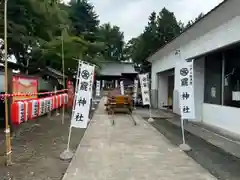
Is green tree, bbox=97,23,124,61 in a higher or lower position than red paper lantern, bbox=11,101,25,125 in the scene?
higher

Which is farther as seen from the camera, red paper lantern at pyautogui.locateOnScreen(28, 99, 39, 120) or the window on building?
the window on building

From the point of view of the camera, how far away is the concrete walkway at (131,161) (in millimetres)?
5949

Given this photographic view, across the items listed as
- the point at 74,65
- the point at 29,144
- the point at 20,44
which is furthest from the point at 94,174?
the point at 74,65

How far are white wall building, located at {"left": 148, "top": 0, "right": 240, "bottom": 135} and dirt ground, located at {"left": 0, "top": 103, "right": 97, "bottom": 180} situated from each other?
5443mm

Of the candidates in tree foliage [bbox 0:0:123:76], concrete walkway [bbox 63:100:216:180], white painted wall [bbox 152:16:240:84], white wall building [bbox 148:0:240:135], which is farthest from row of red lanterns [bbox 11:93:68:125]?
white painted wall [bbox 152:16:240:84]

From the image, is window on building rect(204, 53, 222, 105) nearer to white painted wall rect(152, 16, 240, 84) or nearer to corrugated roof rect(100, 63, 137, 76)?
white painted wall rect(152, 16, 240, 84)

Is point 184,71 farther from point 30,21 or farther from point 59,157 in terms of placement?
point 30,21

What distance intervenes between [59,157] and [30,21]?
34.8ft

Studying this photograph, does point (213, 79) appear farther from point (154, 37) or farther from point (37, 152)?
point (154, 37)

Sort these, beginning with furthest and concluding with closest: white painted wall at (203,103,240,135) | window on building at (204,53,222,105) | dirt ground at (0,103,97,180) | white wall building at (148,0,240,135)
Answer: window on building at (204,53,222,105), white painted wall at (203,103,240,135), white wall building at (148,0,240,135), dirt ground at (0,103,97,180)

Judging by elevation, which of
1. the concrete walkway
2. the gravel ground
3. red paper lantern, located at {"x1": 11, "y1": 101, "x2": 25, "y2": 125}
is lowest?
the gravel ground

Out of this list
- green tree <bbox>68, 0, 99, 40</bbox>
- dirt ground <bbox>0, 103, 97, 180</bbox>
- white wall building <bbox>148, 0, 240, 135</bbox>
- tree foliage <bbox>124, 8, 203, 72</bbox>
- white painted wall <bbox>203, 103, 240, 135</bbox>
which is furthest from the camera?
green tree <bbox>68, 0, 99, 40</bbox>

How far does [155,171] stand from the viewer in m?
6.27

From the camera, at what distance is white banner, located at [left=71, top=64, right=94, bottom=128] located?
7.71m
